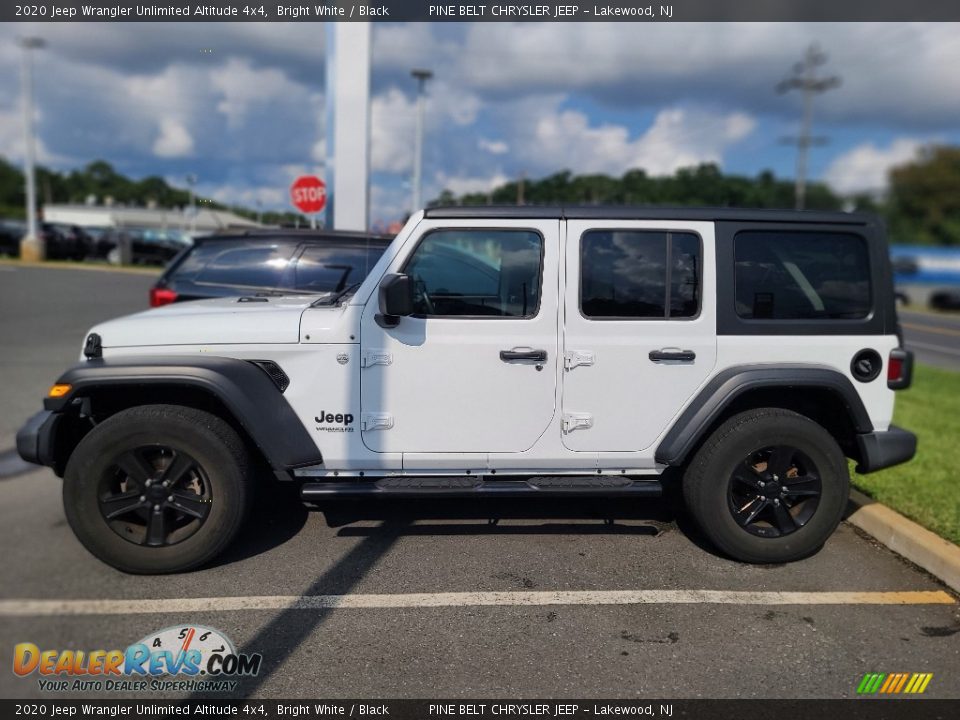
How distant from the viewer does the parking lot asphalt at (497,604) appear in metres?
2.75

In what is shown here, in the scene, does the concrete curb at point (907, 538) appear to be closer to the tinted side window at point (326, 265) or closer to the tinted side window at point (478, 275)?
the tinted side window at point (478, 275)

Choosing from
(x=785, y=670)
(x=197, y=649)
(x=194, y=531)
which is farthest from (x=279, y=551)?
(x=785, y=670)

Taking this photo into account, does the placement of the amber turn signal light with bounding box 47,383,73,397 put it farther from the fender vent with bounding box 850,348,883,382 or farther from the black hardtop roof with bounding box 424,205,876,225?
the fender vent with bounding box 850,348,883,382

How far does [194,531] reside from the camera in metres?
3.55

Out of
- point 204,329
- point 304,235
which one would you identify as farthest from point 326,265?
point 204,329

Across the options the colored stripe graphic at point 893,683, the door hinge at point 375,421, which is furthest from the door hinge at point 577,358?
the colored stripe graphic at point 893,683

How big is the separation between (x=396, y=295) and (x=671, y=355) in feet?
4.98

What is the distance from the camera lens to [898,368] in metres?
3.90

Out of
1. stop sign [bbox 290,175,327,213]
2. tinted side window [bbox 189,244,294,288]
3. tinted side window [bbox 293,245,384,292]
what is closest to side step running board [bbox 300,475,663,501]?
tinted side window [bbox 293,245,384,292]

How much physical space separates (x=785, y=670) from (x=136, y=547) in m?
3.08

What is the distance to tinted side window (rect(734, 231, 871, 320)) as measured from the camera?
153 inches

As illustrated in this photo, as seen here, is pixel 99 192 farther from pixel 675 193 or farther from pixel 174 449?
pixel 174 449
